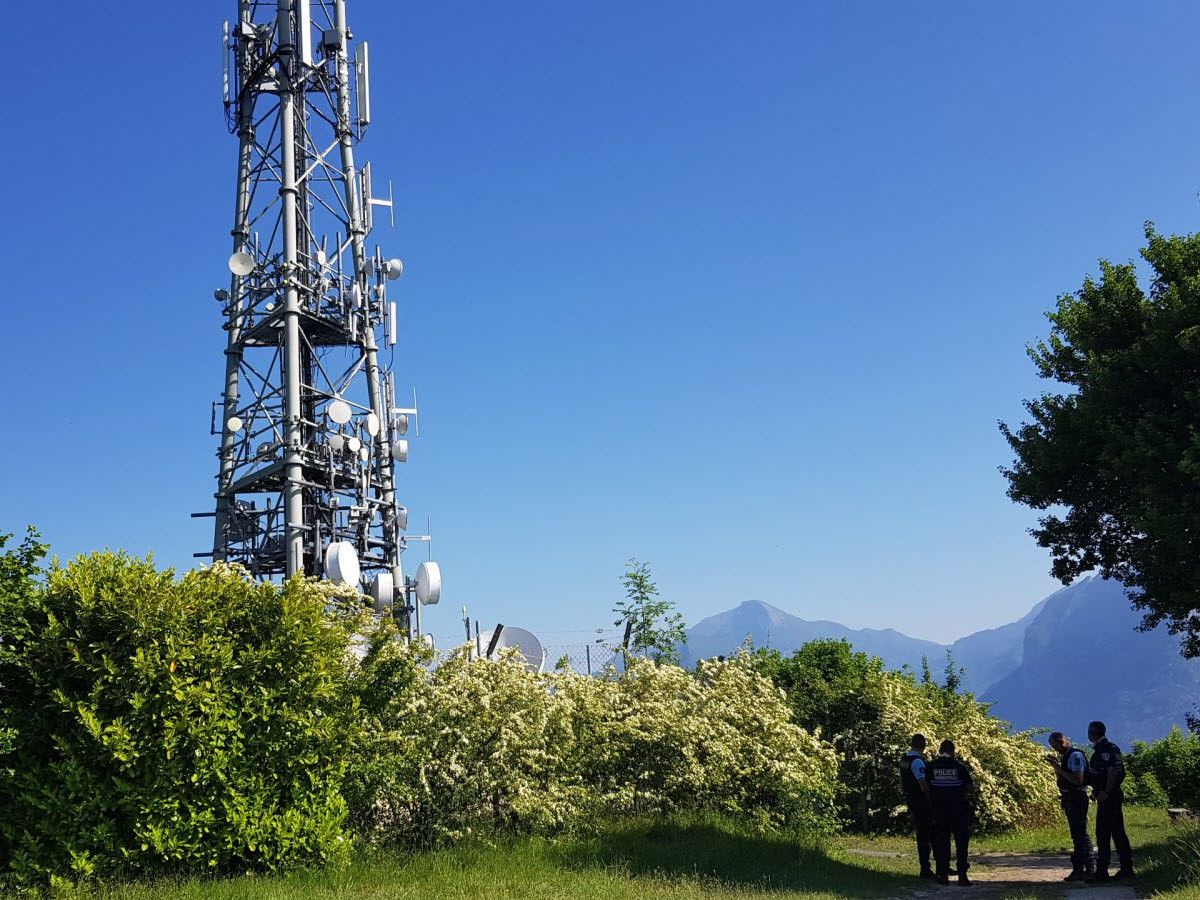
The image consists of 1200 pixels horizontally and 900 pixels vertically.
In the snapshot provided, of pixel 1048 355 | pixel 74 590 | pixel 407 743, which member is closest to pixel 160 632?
pixel 74 590

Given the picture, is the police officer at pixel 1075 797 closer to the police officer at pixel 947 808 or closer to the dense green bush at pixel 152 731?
the police officer at pixel 947 808

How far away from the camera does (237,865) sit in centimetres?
1061

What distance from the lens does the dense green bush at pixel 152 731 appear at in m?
9.85

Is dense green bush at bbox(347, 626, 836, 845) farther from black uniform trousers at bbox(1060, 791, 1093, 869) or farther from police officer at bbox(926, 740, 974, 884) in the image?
black uniform trousers at bbox(1060, 791, 1093, 869)

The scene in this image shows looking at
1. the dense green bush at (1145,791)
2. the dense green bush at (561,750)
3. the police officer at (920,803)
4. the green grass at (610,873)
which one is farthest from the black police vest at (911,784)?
the dense green bush at (1145,791)

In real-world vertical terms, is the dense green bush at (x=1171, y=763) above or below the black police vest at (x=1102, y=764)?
below

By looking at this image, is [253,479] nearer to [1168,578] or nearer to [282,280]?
[282,280]

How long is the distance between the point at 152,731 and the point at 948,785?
10.0 metres

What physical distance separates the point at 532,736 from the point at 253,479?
1855 centimetres

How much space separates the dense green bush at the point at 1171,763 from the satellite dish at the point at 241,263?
26896mm

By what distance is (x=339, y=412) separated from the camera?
28.3 m

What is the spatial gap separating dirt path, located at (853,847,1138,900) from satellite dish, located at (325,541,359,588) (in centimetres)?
1399

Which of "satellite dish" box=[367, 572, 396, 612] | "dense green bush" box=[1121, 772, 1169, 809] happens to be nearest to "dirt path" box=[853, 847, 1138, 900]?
"dense green bush" box=[1121, 772, 1169, 809]

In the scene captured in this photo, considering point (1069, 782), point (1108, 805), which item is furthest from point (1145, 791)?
point (1108, 805)
